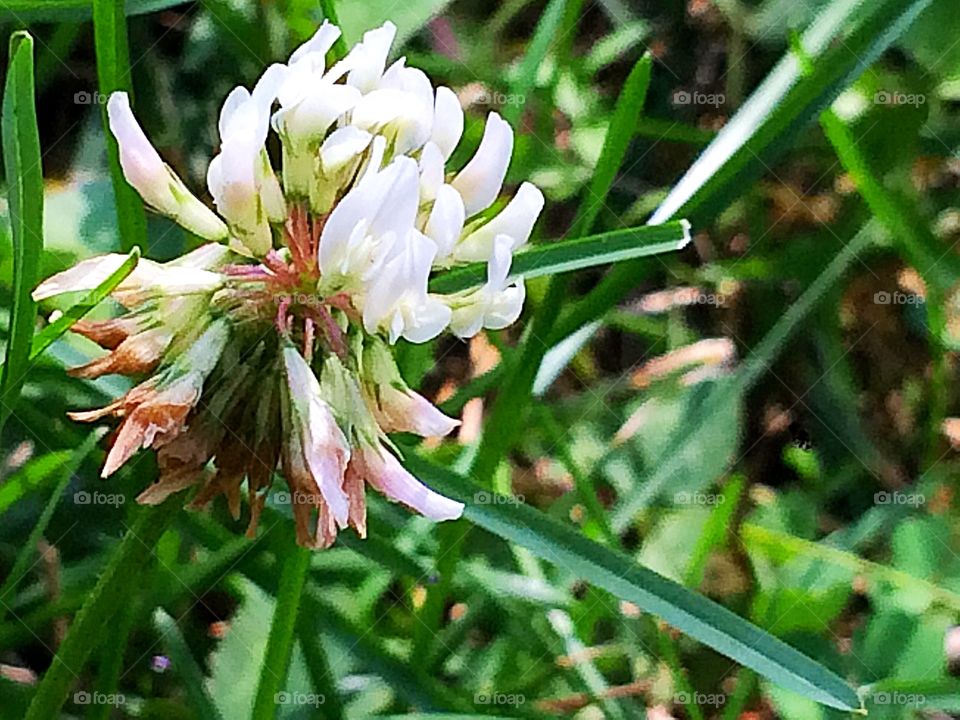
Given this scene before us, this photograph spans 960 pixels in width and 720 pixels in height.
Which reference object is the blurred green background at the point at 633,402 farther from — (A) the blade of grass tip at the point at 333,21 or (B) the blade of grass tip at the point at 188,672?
(A) the blade of grass tip at the point at 333,21

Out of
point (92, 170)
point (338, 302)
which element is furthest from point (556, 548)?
point (92, 170)

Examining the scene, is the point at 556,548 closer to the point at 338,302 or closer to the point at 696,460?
the point at 338,302

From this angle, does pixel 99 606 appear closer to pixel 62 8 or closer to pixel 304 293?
pixel 304 293

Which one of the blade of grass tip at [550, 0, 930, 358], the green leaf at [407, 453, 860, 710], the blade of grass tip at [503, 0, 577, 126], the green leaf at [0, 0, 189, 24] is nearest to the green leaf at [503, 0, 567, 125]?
the blade of grass tip at [503, 0, 577, 126]

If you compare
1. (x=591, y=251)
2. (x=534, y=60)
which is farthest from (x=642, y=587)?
(x=534, y=60)

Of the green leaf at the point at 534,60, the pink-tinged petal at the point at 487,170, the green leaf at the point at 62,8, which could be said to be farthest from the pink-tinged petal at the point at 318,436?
the green leaf at the point at 534,60

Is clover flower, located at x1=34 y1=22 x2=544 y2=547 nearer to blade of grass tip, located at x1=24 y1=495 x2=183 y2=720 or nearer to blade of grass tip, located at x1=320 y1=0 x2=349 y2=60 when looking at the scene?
blade of grass tip, located at x1=24 y1=495 x2=183 y2=720
